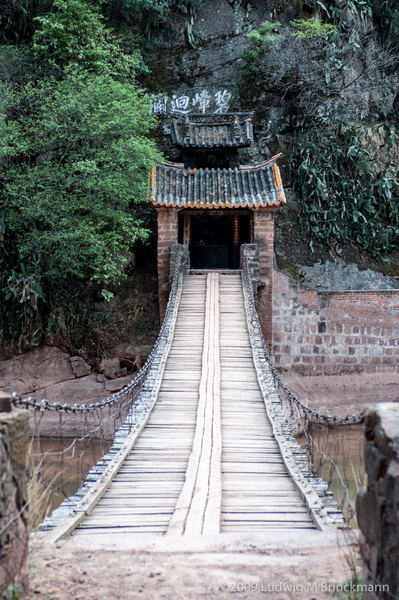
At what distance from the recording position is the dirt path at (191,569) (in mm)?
3316

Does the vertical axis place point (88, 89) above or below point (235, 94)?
below

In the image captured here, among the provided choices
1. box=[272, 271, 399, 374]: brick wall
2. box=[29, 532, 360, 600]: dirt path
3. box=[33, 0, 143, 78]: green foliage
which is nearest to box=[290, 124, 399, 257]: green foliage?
box=[272, 271, 399, 374]: brick wall

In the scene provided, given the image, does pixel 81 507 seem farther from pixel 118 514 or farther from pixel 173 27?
pixel 173 27

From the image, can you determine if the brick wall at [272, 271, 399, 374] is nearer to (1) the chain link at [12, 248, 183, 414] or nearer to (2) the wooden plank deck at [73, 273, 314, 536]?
(1) the chain link at [12, 248, 183, 414]

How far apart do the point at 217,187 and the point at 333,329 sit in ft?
17.8

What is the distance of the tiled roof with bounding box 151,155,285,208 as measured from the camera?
13789 millimetres

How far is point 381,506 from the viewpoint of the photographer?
3.11 m

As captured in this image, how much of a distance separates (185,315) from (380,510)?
873 cm

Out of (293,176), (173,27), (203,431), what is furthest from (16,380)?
(173,27)

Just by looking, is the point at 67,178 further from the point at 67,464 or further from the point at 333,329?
the point at 333,329

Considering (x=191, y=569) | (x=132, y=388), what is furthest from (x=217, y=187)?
(x=191, y=569)

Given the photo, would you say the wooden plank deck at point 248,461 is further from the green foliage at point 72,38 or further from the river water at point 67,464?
A: the green foliage at point 72,38

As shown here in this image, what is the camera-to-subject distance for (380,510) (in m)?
3.12

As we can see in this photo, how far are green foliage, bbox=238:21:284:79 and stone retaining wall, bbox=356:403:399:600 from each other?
62.5 feet
